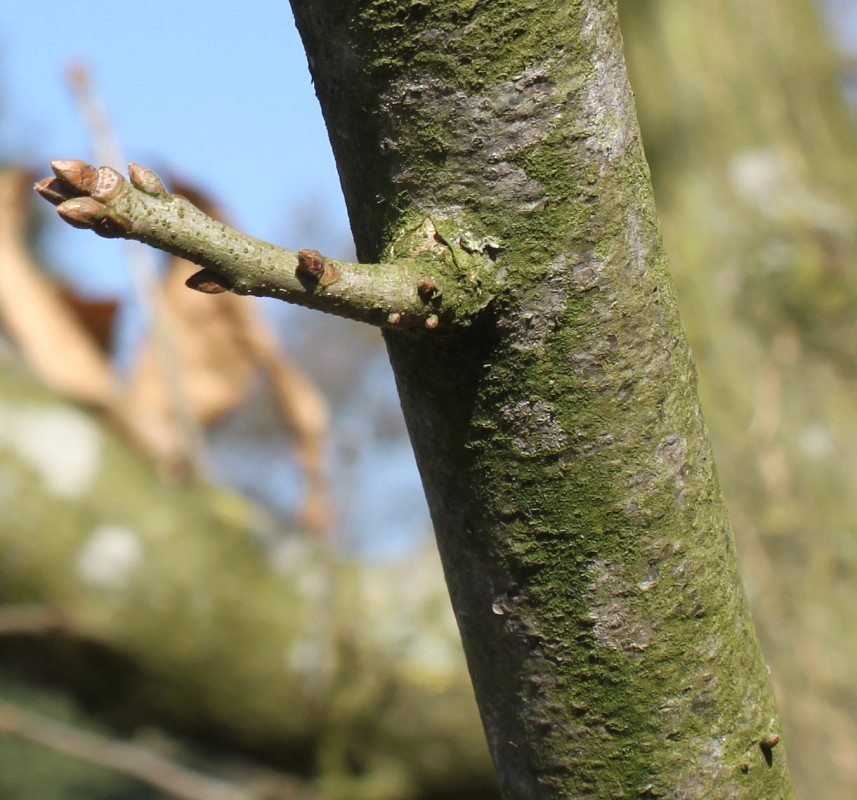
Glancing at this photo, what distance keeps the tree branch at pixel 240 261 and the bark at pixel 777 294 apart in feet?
4.38

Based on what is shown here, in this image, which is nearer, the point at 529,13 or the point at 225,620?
the point at 529,13

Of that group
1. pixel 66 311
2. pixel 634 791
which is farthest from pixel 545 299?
pixel 66 311

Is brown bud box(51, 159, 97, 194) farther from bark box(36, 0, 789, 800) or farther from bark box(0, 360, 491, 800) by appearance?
bark box(0, 360, 491, 800)

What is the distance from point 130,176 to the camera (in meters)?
0.34

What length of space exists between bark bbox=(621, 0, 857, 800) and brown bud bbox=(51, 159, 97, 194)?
1.45 meters

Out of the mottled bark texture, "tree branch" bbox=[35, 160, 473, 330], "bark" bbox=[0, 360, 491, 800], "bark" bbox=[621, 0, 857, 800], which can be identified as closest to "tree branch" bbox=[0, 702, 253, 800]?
"bark" bbox=[0, 360, 491, 800]

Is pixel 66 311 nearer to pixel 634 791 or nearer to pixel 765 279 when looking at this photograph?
pixel 765 279

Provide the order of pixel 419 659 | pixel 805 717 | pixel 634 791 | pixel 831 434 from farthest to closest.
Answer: pixel 419 659, pixel 831 434, pixel 805 717, pixel 634 791

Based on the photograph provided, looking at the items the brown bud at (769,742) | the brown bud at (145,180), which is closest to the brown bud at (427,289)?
the brown bud at (145,180)

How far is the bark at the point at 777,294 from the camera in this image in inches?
61.7

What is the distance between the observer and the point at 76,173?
1.03ft

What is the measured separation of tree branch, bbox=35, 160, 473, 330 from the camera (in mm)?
318

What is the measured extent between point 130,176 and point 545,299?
175 mm

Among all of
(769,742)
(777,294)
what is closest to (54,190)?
(769,742)
